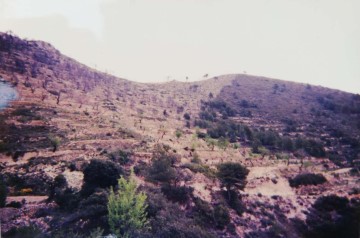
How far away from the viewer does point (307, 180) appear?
3788 centimetres

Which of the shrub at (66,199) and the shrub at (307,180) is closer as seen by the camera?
the shrub at (66,199)

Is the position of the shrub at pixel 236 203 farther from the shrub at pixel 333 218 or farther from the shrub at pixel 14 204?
the shrub at pixel 14 204

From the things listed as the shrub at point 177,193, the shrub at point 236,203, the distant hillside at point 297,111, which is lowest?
the shrub at point 236,203

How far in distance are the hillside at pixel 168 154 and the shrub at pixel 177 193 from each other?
100 mm

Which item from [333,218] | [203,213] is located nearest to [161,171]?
[203,213]

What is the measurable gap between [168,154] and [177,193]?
9.44 metres

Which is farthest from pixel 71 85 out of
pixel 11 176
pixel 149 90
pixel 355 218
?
pixel 355 218

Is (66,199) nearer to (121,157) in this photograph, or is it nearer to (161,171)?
(161,171)

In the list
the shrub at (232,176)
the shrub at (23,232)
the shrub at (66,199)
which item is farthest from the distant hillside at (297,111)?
the shrub at (23,232)

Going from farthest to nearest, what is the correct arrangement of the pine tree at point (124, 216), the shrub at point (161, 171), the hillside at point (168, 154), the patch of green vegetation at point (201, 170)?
1. the patch of green vegetation at point (201, 170)
2. the shrub at point (161, 171)
3. the hillside at point (168, 154)
4. the pine tree at point (124, 216)

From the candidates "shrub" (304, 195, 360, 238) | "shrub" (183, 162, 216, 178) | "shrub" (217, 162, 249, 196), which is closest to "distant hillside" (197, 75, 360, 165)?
"shrub" (304, 195, 360, 238)

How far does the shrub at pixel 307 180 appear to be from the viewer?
37.8 m

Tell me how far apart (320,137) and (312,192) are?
100ft

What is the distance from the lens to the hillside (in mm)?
21641
